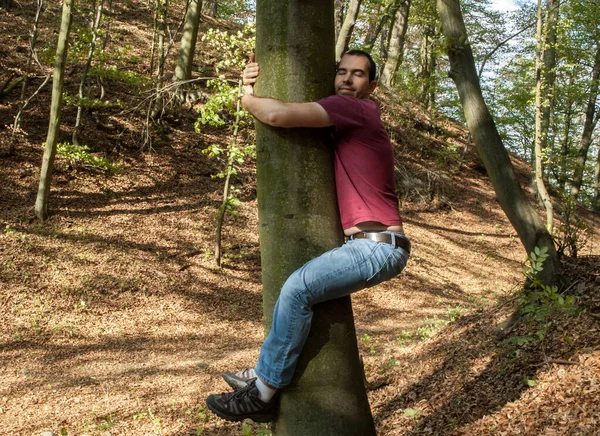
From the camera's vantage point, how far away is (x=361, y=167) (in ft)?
9.30

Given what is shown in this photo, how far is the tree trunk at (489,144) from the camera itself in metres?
5.65

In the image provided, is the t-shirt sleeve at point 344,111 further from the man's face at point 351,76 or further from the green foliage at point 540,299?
the green foliage at point 540,299

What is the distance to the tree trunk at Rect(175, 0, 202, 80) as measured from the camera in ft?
46.4

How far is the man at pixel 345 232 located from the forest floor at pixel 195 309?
5.71 feet

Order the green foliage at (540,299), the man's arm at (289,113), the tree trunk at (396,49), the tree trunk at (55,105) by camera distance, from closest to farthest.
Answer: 1. the man's arm at (289,113)
2. the green foliage at (540,299)
3. the tree trunk at (55,105)
4. the tree trunk at (396,49)

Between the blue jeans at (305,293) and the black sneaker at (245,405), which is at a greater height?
the blue jeans at (305,293)

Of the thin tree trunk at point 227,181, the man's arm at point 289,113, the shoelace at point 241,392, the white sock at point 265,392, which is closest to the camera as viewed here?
the man's arm at point 289,113

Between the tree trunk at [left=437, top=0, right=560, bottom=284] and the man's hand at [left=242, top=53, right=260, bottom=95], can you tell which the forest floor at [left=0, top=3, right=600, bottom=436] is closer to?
the tree trunk at [left=437, top=0, right=560, bottom=284]

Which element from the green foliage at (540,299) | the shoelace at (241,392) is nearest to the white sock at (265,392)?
the shoelace at (241,392)

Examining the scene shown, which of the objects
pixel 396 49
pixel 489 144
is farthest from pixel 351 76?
pixel 396 49

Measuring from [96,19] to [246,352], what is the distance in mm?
8022

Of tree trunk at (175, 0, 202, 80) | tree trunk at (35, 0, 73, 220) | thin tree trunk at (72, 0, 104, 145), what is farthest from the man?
tree trunk at (175, 0, 202, 80)

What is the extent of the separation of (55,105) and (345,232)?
332 inches

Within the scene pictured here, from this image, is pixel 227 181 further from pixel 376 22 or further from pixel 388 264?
pixel 376 22
